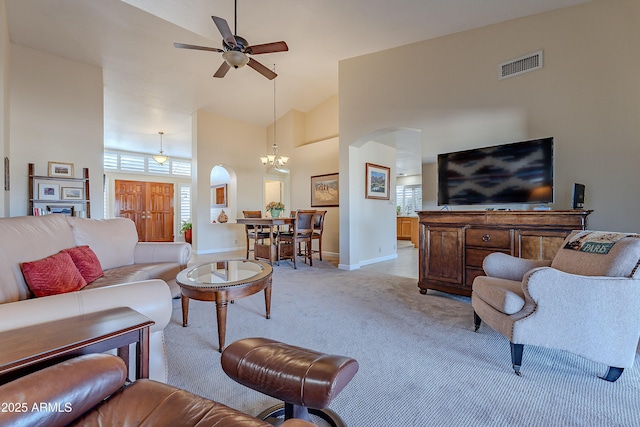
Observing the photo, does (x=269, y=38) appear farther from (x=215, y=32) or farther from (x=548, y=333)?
(x=548, y=333)

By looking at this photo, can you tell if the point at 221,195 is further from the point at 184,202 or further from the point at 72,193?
the point at 72,193

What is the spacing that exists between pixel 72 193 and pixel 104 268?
2.73 metres

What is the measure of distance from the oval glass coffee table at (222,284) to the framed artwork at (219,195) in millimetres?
5511

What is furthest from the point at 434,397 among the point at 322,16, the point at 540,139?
the point at 322,16

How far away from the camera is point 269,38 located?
13.8ft

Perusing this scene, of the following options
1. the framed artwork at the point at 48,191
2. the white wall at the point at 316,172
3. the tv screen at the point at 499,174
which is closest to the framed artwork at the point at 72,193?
the framed artwork at the point at 48,191

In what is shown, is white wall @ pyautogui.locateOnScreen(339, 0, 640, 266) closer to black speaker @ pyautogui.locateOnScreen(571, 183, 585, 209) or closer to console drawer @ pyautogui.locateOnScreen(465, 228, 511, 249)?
black speaker @ pyautogui.locateOnScreen(571, 183, 585, 209)

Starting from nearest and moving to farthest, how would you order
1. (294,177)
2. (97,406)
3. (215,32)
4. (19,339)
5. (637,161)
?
1. (97,406)
2. (19,339)
3. (637,161)
4. (215,32)
5. (294,177)

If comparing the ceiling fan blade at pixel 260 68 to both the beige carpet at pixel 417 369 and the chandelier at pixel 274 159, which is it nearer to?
the chandelier at pixel 274 159

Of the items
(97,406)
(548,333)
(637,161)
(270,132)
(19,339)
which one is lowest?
(548,333)

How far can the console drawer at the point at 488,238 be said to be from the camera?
9.20 feet

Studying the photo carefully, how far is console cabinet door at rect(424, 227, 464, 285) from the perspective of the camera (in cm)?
310

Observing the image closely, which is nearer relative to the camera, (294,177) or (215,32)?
(215,32)

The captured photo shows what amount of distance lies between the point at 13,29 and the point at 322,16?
13.7 feet
